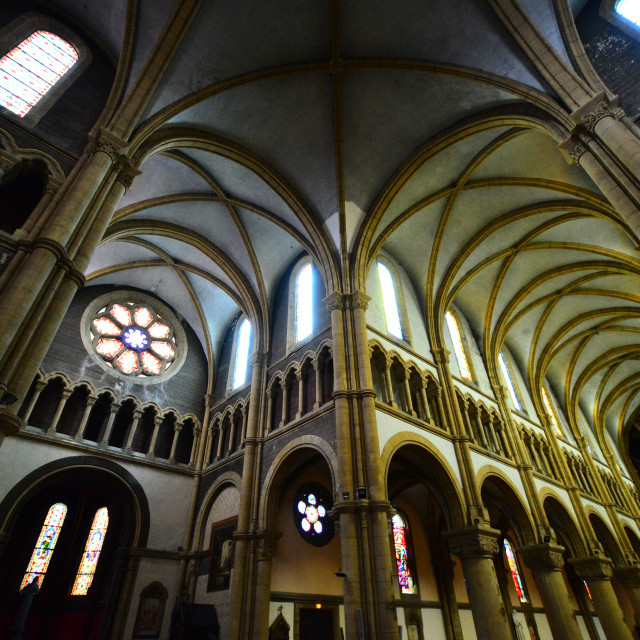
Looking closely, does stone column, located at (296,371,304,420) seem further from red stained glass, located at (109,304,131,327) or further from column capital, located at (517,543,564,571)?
column capital, located at (517,543,564,571)

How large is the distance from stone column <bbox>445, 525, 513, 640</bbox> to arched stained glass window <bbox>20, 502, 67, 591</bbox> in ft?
40.7

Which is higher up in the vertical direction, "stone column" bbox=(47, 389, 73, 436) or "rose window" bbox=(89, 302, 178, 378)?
"rose window" bbox=(89, 302, 178, 378)

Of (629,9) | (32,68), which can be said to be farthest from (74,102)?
(629,9)

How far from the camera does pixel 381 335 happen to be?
491 inches

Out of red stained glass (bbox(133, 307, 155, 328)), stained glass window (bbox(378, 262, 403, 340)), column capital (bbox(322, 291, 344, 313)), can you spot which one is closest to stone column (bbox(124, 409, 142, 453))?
red stained glass (bbox(133, 307, 155, 328))

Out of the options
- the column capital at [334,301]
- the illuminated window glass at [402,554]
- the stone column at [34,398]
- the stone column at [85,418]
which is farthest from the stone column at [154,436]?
the illuminated window glass at [402,554]

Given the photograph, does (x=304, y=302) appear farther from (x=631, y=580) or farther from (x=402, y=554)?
(x=631, y=580)

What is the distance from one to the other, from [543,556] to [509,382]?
7.73 meters

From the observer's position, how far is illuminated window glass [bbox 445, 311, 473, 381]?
16000mm

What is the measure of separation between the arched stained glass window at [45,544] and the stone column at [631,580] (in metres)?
21.4

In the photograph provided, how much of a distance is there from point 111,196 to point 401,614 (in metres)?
13.8

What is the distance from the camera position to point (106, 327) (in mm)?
15812

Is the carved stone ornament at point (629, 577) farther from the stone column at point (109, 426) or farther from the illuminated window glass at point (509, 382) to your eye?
the stone column at point (109, 426)

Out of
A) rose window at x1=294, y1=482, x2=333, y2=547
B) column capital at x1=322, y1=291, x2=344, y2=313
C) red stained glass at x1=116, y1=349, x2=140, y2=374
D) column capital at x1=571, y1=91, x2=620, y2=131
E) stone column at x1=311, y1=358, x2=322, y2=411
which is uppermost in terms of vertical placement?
red stained glass at x1=116, y1=349, x2=140, y2=374
